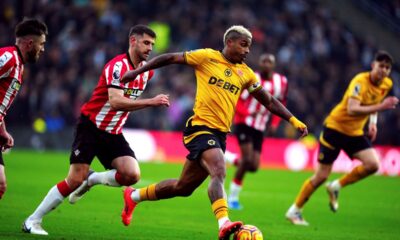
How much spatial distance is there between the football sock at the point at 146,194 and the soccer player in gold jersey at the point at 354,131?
338 centimetres

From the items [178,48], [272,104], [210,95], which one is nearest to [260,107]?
[272,104]

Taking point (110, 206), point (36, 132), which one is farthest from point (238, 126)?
point (36, 132)

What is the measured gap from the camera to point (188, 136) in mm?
9000

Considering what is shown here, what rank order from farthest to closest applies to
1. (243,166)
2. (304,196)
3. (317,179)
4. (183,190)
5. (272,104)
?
(243,166), (317,179), (304,196), (272,104), (183,190)

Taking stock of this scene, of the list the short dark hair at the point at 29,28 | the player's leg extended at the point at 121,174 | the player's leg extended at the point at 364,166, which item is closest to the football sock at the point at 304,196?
the player's leg extended at the point at 364,166

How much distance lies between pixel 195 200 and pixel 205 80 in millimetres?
6240

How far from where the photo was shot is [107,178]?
9797 millimetres

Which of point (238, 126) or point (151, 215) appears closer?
point (151, 215)

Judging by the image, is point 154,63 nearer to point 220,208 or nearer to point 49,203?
point 220,208

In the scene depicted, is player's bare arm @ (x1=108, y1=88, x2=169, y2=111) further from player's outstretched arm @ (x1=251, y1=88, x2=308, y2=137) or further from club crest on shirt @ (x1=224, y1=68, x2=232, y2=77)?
player's outstretched arm @ (x1=251, y1=88, x2=308, y2=137)

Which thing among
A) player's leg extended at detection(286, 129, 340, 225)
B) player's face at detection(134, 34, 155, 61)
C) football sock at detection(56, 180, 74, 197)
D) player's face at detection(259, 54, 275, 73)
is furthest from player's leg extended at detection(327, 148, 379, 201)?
football sock at detection(56, 180, 74, 197)

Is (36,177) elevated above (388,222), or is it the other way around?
(388,222)

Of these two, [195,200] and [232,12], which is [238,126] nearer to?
[195,200]

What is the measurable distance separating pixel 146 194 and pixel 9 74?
Answer: 2.31 m
